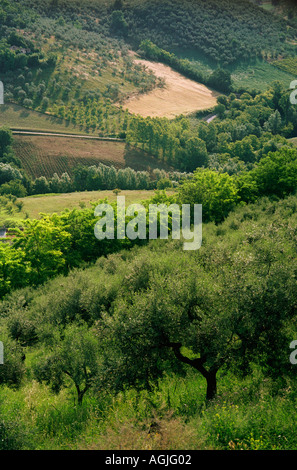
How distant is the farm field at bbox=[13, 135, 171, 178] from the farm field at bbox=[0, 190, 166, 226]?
21.1 m

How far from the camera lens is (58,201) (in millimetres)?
91438

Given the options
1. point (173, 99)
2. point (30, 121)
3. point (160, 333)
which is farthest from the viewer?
point (173, 99)

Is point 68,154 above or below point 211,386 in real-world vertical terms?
below

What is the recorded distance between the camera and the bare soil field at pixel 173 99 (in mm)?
159875

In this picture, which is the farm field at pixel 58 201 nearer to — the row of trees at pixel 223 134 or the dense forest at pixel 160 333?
the dense forest at pixel 160 333

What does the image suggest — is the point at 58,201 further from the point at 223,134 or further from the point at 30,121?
the point at 223,134

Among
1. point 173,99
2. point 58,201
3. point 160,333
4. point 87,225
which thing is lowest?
point 58,201

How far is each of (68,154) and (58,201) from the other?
126 feet

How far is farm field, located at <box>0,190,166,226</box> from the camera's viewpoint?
83719 mm

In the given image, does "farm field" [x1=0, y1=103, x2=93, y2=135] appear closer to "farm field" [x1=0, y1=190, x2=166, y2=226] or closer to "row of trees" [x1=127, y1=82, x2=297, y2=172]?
"row of trees" [x1=127, y1=82, x2=297, y2=172]

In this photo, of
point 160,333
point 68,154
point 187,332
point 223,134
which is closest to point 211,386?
point 187,332

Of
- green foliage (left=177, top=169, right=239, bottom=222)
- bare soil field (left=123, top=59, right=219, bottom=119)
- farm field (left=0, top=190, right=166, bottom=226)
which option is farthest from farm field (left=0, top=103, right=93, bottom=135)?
green foliage (left=177, top=169, right=239, bottom=222)

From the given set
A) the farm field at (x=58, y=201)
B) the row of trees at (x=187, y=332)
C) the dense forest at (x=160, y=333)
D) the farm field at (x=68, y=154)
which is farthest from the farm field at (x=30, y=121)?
the row of trees at (x=187, y=332)
